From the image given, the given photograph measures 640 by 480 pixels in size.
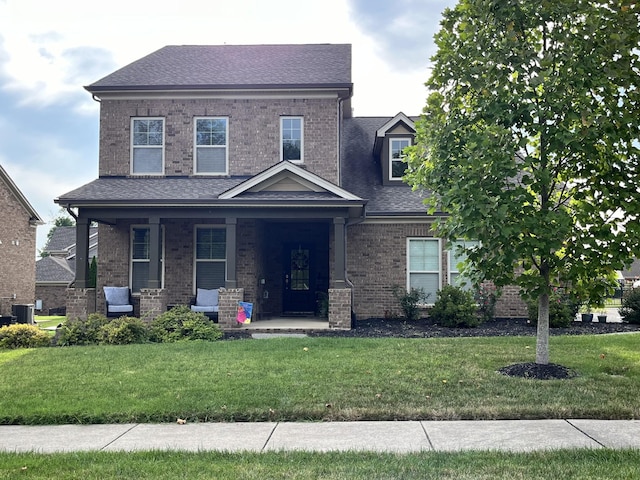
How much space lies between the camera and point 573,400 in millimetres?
6973

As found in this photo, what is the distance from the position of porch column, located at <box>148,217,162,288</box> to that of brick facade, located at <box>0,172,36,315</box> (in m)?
12.7

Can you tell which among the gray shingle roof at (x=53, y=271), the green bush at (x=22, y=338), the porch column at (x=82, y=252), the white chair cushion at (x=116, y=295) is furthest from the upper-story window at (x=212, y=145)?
the gray shingle roof at (x=53, y=271)

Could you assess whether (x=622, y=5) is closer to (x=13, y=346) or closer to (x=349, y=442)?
(x=349, y=442)

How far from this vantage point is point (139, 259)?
17.4m

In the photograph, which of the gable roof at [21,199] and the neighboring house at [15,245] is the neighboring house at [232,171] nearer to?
the neighboring house at [15,245]

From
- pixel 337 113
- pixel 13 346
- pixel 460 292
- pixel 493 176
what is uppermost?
pixel 337 113

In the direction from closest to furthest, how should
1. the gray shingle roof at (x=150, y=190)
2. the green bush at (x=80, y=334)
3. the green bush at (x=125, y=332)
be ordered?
the green bush at (x=125, y=332) → the green bush at (x=80, y=334) → the gray shingle roof at (x=150, y=190)

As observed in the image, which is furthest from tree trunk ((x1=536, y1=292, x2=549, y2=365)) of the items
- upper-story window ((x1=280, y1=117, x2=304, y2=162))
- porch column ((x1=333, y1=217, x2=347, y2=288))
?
upper-story window ((x1=280, y1=117, x2=304, y2=162))

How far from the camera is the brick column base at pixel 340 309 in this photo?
14.7 m

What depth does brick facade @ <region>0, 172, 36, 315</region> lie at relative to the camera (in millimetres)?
24828

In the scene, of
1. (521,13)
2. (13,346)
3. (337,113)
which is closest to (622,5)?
(521,13)

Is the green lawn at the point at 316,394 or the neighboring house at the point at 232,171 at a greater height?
the neighboring house at the point at 232,171

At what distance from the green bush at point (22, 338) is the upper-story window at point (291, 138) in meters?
8.21

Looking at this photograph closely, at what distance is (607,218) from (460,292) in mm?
7671
